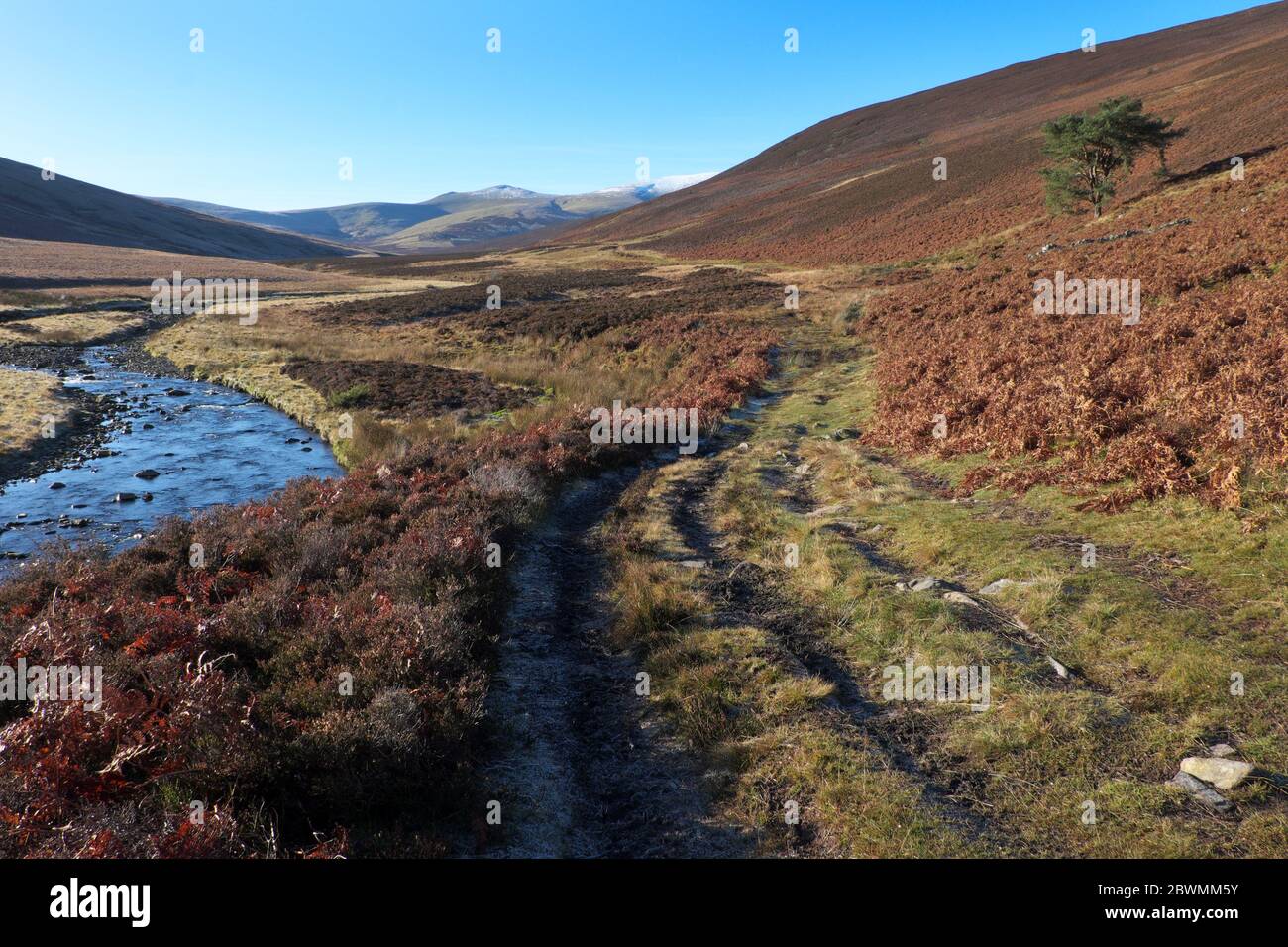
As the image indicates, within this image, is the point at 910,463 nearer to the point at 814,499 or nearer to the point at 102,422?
the point at 814,499

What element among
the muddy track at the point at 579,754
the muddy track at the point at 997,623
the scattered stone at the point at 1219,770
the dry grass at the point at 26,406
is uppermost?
the dry grass at the point at 26,406

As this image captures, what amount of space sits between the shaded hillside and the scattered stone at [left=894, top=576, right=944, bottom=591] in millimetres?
43883

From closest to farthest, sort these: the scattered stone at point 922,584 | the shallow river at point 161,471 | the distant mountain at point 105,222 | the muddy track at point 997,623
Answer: the muddy track at point 997,623, the scattered stone at point 922,584, the shallow river at point 161,471, the distant mountain at point 105,222

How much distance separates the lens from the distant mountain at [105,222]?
418ft

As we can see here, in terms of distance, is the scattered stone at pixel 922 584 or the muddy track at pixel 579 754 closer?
the muddy track at pixel 579 754

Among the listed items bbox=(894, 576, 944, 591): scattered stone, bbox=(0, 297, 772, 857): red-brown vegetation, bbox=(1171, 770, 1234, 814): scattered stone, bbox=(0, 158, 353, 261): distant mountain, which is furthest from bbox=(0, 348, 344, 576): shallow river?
bbox=(0, 158, 353, 261): distant mountain

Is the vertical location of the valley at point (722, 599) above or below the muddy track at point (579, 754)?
above

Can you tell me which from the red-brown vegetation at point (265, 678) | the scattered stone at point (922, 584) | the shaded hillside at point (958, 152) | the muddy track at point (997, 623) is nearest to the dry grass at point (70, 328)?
the red-brown vegetation at point (265, 678)

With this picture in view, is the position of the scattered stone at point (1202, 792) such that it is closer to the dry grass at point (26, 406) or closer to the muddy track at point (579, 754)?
the muddy track at point (579, 754)

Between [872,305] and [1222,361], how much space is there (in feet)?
70.6

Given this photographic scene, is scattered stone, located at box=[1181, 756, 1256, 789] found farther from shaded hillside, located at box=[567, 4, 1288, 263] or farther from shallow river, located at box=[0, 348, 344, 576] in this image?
shaded hillside, located at box=[567, 4, 1288, 263]

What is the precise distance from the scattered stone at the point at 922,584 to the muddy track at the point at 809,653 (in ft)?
4.18
